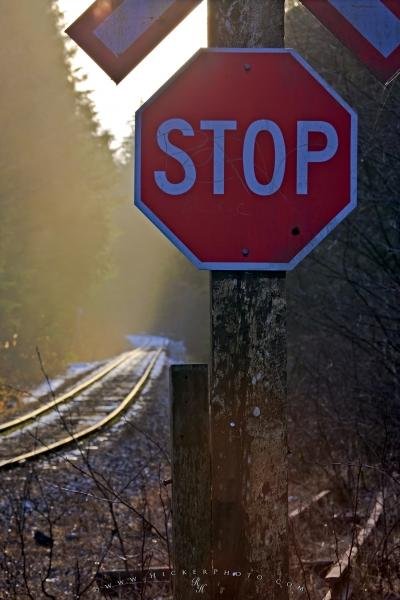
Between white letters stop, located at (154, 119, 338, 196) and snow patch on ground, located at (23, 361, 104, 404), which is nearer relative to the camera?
white letters stop, located at (154, 119, 338, 196)

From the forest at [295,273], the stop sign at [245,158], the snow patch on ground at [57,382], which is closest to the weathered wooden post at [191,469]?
the stop sign at [245,158]

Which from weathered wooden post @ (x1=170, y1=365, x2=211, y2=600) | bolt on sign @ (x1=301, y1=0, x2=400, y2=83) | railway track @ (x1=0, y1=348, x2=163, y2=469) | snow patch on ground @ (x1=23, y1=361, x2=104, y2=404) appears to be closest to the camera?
weathered wooden post @ (x1=170, y1=365, x2=211, y2=600)

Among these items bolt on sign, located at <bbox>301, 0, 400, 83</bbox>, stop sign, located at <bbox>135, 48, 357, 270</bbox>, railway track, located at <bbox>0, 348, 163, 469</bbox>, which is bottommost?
railway track, located at <bbox>0, 348, 163, 469</bbox>

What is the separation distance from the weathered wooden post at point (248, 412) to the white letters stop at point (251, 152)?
9.2 inches

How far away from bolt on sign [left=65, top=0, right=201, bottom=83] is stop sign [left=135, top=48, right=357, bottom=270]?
169 mm

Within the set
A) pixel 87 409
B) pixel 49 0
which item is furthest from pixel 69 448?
pixel 49 0

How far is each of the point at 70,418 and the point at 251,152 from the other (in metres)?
4.16

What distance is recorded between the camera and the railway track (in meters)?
10.8

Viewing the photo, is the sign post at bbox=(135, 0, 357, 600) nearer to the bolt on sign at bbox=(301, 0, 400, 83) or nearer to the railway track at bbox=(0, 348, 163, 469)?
the bolt on sign at bbox=(301, 0, 400, 83)

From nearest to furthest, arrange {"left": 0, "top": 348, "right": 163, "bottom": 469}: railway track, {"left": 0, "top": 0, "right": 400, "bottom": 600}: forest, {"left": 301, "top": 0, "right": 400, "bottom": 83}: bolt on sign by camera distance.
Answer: {"left": 301, "top": 0, "right": 400, "bottom": 83}: bolt on sign < {"left": 0, "top": 0, "right": 400, "bottom": 600}: forest < {"left": 0, "top": 348, "right": 163, "bottom": 469}: railway track

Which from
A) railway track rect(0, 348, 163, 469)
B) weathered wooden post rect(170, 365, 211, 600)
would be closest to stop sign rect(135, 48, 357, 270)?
weathered wooden post rect(170, 365, 211, 600)

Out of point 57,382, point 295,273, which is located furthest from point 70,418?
point 57,382

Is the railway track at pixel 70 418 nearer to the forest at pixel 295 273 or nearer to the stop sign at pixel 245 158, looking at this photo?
the forest at pixel 295 273

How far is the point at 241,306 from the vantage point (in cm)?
237
